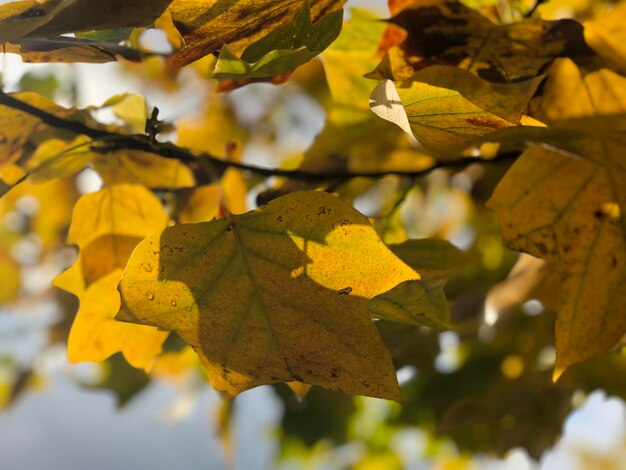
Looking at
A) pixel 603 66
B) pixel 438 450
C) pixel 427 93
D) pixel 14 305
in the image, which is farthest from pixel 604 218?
pixel 14 305

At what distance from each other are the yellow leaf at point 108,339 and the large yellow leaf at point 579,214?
355mm

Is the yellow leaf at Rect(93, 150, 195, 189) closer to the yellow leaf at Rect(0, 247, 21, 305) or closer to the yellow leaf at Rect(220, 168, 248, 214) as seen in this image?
the yellow leaf at Rect(220, 168, 248, 214)

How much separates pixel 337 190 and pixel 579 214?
35 centimetres

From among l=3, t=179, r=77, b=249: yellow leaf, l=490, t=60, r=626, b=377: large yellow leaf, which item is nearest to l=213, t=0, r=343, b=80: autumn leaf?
l=490, t=60, r=626, b=377: large yellow leaf

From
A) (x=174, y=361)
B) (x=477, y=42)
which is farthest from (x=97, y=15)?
(x=174, y=361)

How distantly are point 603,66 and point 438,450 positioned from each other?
1.17 m

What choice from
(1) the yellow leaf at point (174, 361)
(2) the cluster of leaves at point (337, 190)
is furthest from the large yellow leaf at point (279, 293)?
(1) the yellow leaf at point (174, 361)

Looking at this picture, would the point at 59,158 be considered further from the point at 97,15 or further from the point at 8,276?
the point at 8,276

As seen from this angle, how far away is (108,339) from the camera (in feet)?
2.19

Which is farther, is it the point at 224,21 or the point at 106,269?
the point at 106,269

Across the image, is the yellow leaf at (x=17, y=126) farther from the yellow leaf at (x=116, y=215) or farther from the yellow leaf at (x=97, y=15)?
the yellow leaf at (x=97, y=15)

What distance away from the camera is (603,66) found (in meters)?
0.64

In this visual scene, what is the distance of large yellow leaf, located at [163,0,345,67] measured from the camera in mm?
486

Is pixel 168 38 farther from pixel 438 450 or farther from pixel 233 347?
pixel 438 450
